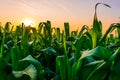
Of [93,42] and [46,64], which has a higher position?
[93,42]

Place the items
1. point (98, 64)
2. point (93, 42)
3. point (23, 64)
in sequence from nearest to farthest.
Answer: point (98, 64) → point (23, 64) → point (93, 42)

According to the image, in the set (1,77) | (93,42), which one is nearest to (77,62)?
(1,77)

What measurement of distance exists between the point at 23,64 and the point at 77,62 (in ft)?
1.53

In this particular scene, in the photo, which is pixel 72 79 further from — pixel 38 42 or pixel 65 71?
pixel 38 42

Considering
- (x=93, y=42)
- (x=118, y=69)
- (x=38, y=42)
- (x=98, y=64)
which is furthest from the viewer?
(x=38, y=42)

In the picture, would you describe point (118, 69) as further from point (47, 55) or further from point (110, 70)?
point (47, 55)

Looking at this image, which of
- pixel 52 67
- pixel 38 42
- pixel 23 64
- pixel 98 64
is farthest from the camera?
pixel 38 42

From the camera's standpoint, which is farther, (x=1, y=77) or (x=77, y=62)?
(x=1, y=77)

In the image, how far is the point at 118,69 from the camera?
1490 mm

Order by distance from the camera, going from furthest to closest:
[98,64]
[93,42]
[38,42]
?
[38,42] → [93,42] → [98,64]

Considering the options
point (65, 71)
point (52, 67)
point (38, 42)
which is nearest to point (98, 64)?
point (65, 71)

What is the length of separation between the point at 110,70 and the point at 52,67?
3.73ft

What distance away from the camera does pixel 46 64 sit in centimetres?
273

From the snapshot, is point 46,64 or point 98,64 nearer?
point 98,64
